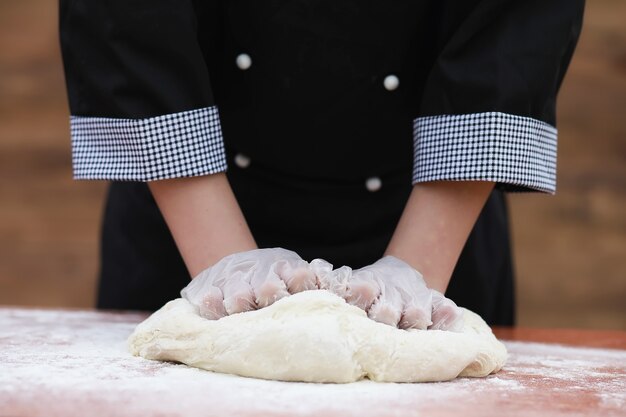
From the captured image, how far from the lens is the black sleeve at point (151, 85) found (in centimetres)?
101

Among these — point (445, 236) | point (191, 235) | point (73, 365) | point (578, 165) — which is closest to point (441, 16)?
point (445, 236)

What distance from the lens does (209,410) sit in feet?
2.30

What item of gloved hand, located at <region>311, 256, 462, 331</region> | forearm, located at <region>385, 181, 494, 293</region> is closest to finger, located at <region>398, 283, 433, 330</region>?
gloved hand, located at <region>311, 256, 462, 331</region>

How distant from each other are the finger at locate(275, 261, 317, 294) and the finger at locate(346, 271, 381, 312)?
1.5 inches

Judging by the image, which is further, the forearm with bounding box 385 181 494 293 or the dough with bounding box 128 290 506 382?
the forearm with bounding box 385 181 494 293

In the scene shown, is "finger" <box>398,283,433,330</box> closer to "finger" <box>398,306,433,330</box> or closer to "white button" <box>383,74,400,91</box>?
"finger" <box>398,306,433,330</box>

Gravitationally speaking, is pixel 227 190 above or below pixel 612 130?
below

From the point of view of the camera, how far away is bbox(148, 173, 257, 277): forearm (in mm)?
1010

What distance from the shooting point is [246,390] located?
79cm

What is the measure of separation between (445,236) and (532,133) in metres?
0.17

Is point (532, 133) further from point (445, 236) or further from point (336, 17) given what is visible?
point (336, 17)

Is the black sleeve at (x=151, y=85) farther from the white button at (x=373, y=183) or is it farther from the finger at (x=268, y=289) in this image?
the white button at (x=373, y=183)

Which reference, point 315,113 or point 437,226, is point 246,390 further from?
point 315,113

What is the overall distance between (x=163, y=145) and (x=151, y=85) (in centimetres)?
7
